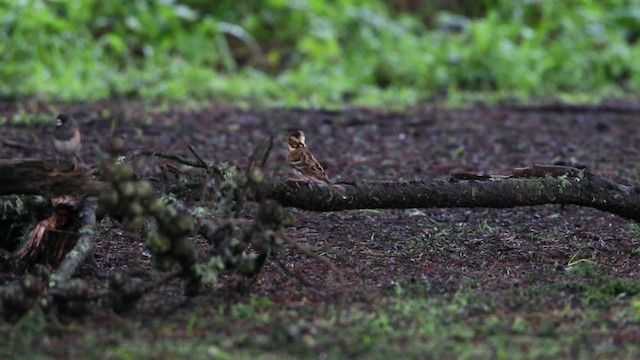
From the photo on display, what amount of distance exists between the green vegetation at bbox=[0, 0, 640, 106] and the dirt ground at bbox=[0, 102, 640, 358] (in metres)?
2.61

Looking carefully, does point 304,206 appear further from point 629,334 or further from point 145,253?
point 629,334

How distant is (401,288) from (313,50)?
6.82 m

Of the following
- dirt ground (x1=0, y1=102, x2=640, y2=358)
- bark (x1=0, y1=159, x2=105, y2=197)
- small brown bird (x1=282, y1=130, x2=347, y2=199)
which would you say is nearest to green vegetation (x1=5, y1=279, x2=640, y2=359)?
dirt ground (x1=0, y1=102, x2=640, y2=358)

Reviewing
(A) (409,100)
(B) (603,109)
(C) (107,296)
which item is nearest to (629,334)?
(C) (107,296)

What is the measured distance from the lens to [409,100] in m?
8.20

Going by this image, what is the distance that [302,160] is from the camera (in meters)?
3.69

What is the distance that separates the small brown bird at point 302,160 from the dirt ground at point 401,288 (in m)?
0.08

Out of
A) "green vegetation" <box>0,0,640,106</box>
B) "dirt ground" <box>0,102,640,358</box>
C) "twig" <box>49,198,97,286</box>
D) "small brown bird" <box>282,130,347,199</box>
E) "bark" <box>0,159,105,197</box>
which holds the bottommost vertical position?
"green vegetation" <box>0,0,640,106</box>

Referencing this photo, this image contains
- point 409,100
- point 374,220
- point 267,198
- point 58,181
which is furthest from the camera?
point 409,100

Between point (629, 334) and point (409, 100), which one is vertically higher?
point (629, 334)

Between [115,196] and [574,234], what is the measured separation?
1.88 meters

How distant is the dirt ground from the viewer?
2.54m

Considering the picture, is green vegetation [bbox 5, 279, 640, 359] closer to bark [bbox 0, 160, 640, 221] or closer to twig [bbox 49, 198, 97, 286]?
twig [bbox 49, 198, 97, 286]

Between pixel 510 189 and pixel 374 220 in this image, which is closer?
pixel 510 189
